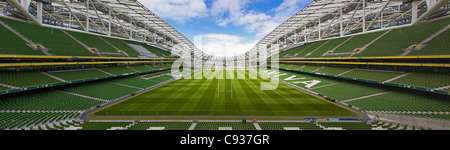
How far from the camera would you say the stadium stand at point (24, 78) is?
14.4 metres

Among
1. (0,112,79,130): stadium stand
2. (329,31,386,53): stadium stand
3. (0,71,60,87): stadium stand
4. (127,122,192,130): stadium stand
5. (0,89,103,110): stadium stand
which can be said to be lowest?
(127,122,192,130): stadium stand

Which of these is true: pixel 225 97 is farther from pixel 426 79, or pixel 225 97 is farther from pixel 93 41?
pixel 93 41

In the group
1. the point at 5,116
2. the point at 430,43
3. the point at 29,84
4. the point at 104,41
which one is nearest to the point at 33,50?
the point at 29,84

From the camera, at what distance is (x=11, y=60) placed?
54.1 ft

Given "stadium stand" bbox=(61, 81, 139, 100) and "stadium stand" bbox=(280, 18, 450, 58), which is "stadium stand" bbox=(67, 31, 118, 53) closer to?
"stadium stand" bbox=(61, 81, 139, 100)

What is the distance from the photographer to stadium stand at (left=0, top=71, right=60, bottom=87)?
1444 centimetres

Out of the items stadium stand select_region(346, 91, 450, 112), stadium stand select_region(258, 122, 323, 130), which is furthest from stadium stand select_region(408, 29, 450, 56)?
stadium stand select_region(258, 122, 323, 130)

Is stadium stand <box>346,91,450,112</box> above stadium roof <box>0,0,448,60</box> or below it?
below

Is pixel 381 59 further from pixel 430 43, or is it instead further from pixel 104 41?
pixel 104 41

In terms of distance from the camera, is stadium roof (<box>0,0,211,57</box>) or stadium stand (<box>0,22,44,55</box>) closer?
stadium stand (<box>0,22,44,55</box>)

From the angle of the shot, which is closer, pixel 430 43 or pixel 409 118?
pixel 409 118

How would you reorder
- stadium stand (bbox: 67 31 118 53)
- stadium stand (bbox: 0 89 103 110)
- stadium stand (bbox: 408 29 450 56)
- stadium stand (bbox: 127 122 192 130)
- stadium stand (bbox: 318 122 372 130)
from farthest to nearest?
1. stadium stand (bbox: 67 31 118 53)
2. stadium stand (bbox: 408 29 450 56)
3. stadium stand (bbox: 0 89 103 110)
4. stadium stand (bbox: 127 122 192 130)
5. stadium stand (bbox: 318 122 372 130)

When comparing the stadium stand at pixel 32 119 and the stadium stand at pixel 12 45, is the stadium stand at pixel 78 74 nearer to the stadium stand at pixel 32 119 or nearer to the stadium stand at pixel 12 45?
the stadium stand at pixel 12 45
